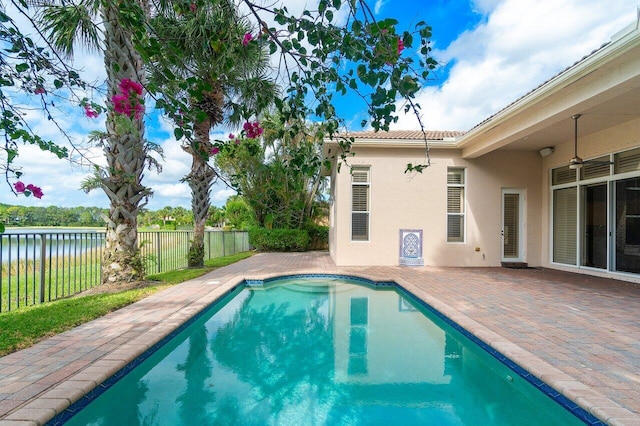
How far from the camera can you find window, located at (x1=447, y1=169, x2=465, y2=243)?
10.8 metres

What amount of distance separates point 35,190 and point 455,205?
10.5 meters

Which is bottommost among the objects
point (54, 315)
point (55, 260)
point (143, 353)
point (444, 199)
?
point (143, 353)

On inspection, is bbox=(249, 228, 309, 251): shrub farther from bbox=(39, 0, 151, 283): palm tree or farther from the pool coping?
the pool coping

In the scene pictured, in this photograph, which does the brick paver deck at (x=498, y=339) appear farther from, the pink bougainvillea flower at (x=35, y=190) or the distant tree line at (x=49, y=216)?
the pink bougainvillea flower at (x=35, y=190)

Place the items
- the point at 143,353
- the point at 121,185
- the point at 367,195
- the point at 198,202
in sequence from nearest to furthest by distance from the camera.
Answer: the point at 143,353
the point at 121,185
the point at 198,202
the point at 367,195

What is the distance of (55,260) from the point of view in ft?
19.2

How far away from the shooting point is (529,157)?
10.7 metres

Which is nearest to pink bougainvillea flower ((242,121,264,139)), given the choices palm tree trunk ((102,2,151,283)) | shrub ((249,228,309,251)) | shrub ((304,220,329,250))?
palm tree trunk ((102,2,151,283))

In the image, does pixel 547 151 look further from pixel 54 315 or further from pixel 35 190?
pixel 54 315

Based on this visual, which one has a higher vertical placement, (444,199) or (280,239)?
(444,199)

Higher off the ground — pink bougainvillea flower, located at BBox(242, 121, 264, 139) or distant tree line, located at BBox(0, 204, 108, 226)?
pink bougainvillea flower, located at BBox(242, 121, 264, 139)

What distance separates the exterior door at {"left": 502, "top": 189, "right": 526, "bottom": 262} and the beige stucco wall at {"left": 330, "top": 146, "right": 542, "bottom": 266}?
21 centimetres

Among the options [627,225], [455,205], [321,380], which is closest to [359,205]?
[455,205]

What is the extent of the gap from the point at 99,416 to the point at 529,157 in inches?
479
